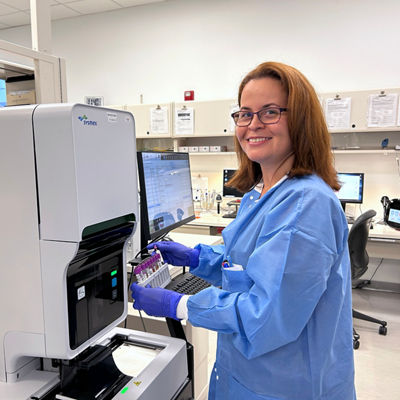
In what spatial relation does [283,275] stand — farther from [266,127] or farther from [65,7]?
[65,7]

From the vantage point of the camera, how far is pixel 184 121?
3697mm

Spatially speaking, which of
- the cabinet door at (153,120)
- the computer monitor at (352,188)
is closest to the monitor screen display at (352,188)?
the computer monitor at (352,188)

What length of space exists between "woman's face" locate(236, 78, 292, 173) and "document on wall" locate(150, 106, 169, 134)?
2.85 m

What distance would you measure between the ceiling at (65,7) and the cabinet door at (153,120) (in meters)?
1.23

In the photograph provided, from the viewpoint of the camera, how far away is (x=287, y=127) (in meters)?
0.94

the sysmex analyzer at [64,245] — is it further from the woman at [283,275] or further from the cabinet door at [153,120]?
the cabinet door at [153,120]

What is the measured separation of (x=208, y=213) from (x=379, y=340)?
1.94 meters

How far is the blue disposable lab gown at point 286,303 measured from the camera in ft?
2.60

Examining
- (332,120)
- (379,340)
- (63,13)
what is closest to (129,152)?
(379,340)

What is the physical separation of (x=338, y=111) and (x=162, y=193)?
7.62 ft

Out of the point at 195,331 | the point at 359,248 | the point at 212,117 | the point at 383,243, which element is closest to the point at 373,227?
the point at 383,243

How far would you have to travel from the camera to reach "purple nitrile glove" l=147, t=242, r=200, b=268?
134cm

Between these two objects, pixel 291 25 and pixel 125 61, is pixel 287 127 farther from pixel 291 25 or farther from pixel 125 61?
pixel 125 61

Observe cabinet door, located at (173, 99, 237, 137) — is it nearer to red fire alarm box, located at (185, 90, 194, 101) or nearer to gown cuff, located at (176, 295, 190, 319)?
red fire alarm box, located at (185, 90, 194, 101)
